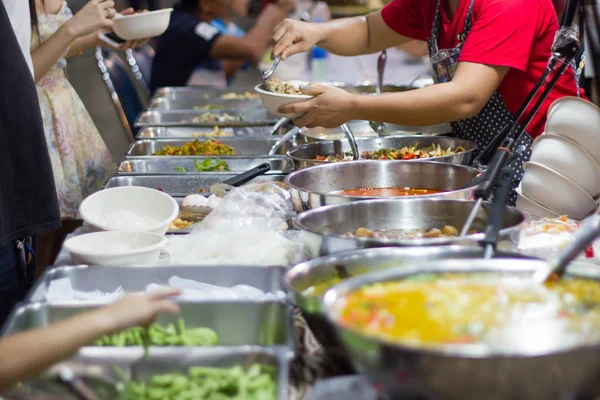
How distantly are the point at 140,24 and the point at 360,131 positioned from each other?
44.5 inches

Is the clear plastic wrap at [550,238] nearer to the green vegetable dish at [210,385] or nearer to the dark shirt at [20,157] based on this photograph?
the green vegetable dish at [210,385]

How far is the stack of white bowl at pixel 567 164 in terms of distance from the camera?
6.47 feet

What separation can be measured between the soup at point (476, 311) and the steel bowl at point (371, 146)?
1305mm

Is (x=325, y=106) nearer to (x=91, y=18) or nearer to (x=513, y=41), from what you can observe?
(x=513, y=41)

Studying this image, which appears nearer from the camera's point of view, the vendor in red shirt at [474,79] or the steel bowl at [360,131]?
the vendor in red shirt at [474,79]

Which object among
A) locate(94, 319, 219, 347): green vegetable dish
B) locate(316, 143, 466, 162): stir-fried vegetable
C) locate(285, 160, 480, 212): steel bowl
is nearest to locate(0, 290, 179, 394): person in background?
locate(94, 319, 219, 347): green vegetable dish

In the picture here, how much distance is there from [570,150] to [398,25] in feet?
4.43

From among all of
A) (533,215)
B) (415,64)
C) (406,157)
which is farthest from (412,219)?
(415,64)

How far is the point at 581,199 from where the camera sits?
2.01 meters

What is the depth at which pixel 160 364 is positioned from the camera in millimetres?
1261

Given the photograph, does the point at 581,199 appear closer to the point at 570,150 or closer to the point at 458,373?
the point at 570,150

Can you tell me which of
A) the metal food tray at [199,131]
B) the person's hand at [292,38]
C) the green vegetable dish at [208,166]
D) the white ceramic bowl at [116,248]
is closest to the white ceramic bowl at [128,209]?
the white ceramic bowl at [116,248]

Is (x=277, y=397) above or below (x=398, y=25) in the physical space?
below

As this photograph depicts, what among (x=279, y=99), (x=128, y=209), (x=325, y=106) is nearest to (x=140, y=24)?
(x=279, y=99)
